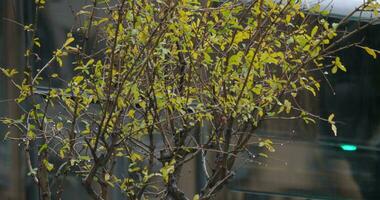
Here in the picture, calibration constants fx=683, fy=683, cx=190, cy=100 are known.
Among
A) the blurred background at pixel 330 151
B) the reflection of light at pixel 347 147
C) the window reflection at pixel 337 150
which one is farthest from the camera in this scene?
the reflection of light at pixel 347 147

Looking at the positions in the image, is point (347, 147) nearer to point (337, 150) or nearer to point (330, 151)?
point (337, 150)

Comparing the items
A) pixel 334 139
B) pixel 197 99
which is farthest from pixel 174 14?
pixel 334 139

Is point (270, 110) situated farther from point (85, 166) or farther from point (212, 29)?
point (85, 166)

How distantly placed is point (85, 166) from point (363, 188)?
17.5ft

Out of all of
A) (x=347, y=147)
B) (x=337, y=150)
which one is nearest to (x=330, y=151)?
(x=337, y=150)

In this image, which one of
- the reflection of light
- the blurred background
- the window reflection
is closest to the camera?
the blurred background

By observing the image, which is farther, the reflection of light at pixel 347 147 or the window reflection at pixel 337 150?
the reflection of light at pixel 347 147

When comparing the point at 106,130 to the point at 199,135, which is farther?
the point at 199,135

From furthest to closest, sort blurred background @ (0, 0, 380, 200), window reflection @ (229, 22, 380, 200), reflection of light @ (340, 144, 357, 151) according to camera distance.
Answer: reflection of light @ (340, 144, 357, 151) → window reflection @ (229, 22, 380, 200) → blurred background @ (0, 0, 380, 200)

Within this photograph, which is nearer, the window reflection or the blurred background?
the blurred background

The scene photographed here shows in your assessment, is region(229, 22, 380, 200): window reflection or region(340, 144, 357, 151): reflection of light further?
region(340, 144, 357, 151): reflection of light

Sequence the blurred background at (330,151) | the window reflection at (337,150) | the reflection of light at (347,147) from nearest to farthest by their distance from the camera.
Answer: the blurred background at (330,151)
the window reflection at (337,150)
the reflection of light at (347,147)

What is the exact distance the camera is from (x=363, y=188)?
30.0 ft

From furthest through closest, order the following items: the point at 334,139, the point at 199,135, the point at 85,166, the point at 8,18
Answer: the point at 334,139 → the point at 8,18 → the point at 199,135 → the point at 85,166
